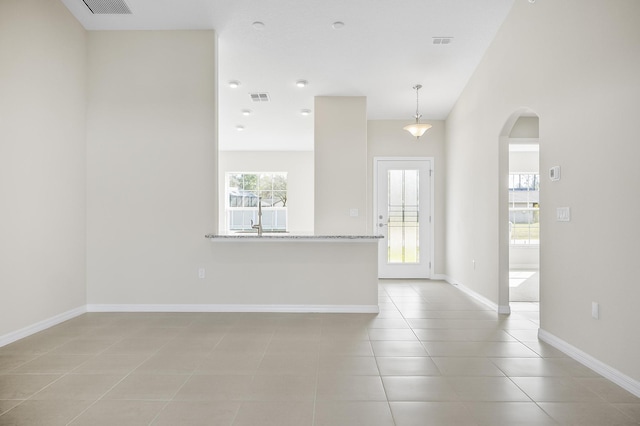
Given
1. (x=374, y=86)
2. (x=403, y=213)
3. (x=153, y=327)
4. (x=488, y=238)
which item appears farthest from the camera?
(x=403, y=213)

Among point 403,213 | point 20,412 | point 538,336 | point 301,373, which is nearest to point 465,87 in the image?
point 403,213

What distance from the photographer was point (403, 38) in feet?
14.9

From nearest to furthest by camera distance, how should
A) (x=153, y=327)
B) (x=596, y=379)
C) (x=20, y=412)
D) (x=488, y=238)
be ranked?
(x=20, y=412) → (x=596, y=379) → (x=153, y=327) → (x=488, y=238)

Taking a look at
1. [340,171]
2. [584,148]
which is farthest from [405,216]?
[584,148]

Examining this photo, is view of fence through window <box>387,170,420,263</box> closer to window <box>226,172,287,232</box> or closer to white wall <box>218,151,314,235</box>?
white wall <box>218,151,314,235</box>

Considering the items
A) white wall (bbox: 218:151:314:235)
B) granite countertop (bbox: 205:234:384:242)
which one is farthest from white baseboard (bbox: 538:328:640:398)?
white wall (bbox: 218:151:314:235)

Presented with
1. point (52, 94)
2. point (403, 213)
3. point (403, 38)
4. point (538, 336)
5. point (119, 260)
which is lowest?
point (538, 336)

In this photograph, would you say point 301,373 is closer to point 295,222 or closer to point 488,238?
point 488,238

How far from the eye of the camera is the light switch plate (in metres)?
3.14

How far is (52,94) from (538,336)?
523 centimetres

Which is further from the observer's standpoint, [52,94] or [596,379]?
[52,94]

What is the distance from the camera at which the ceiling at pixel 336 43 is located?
4035mm

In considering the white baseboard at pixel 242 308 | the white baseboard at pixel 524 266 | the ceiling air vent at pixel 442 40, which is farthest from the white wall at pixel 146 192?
the white baseboard at pixel 524 266

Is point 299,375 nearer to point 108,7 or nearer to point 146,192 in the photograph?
point 146,192
